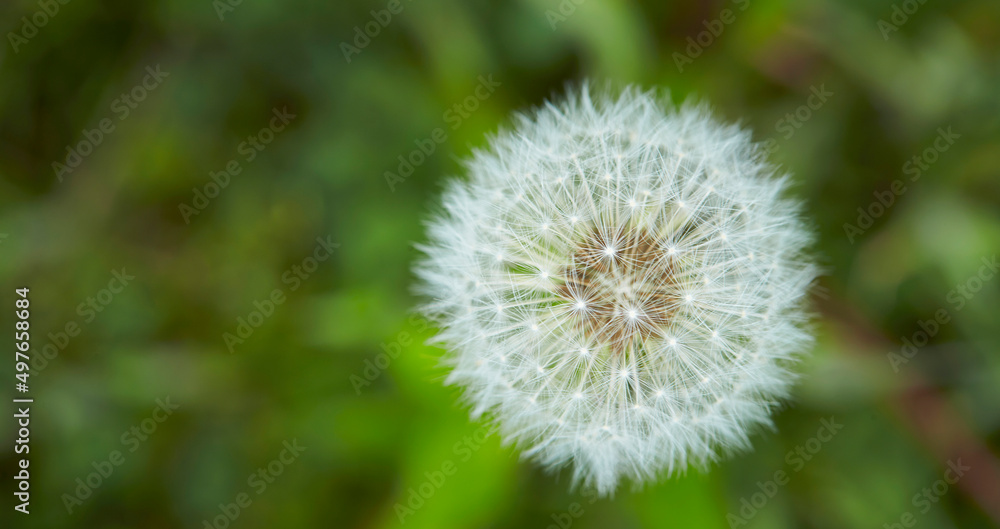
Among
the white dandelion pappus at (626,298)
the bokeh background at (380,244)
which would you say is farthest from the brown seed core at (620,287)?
the bokeh background at (380,244)

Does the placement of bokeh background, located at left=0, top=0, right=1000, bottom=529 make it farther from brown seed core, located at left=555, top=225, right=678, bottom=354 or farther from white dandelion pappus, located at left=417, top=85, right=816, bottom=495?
brown seed core, located at left=555, top=225, right=678, bottom=354

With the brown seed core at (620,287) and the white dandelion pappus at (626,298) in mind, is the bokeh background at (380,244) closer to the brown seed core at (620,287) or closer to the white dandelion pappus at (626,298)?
the white dandelion pappus at (626,298)

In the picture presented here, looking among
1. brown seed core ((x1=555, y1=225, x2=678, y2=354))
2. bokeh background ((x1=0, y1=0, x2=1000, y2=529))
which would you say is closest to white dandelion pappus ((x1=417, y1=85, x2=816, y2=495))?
brown seed core ((x1=555, y1=225, x2=678, y2=354))

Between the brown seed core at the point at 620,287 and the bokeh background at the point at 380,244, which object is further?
the bokeh background at the point at 380,244

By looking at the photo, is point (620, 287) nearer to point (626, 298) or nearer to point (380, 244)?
point (626, 298)

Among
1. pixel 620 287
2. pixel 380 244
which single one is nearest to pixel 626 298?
pixel 620 287

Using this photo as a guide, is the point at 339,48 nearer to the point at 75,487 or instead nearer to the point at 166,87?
the point at 166,87
